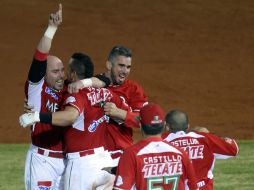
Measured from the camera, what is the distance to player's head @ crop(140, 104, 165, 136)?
6773 mm

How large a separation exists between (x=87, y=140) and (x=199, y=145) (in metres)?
1.23

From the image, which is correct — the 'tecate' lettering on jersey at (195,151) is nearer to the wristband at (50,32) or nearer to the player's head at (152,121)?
the player's head at (152,121)

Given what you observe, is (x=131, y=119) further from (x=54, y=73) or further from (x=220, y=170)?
(x=220, y=170)

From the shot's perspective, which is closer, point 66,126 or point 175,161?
point 175,161

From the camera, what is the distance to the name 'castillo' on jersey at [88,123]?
817 cm

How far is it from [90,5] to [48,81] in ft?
55.4

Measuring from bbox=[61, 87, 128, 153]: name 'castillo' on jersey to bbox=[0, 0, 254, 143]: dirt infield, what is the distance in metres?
8.22

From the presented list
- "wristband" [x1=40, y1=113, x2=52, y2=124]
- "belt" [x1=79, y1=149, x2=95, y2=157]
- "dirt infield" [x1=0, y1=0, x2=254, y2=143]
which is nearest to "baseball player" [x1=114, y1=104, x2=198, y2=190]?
"wristband" [x1=40, y1=113, x2=52, y2=124]

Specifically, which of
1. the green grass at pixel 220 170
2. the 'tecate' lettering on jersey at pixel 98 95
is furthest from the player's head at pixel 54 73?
the green grass at pixel 220 170

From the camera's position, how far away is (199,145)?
8031 mm

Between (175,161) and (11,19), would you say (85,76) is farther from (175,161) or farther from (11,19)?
(11,19)

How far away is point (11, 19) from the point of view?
23.7 m

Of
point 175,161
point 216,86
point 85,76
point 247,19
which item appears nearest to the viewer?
point 175,161

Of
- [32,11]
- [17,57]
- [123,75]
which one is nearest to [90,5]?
[32,11]
